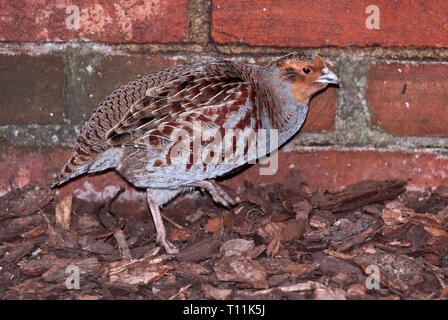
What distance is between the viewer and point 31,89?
255cm

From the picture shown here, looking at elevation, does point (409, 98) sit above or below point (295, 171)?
above

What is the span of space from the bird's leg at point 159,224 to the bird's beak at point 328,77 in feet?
3.23

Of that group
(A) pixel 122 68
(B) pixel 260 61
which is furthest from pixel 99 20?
(B) pixel 260 61

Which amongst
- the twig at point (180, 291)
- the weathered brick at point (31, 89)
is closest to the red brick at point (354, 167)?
the twig at point (180, 291)

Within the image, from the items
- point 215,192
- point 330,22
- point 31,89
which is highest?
point 330,22

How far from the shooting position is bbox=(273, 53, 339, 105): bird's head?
2.37m

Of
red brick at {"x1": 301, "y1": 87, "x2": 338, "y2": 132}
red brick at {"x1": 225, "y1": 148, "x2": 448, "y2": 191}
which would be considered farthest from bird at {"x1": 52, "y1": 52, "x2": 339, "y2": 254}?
red brick at {"x1": 225, "y1": 148, "x2": 448, "y2": 191}

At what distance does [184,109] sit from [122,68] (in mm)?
496

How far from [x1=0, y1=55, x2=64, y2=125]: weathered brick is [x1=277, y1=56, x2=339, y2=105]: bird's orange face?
1.08 m

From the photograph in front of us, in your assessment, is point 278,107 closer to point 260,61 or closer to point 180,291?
point 260,61

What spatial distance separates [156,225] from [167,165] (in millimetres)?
352

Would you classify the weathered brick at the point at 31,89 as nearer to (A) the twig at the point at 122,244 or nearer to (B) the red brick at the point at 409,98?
(A) the twig at the point at 122,244

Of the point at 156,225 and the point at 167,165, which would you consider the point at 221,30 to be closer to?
the point at 167,165

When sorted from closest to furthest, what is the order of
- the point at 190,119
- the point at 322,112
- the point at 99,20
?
1. the point at 190,119
2. the point at 99,20
3. the point at 322,112
